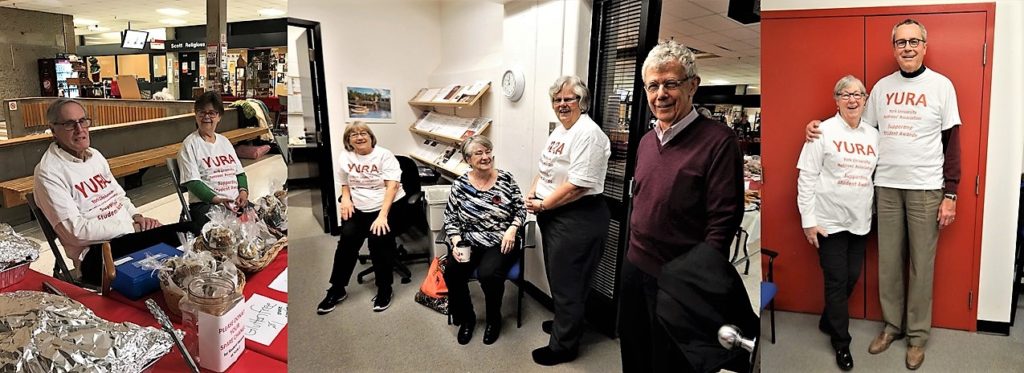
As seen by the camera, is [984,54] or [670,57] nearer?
[670,57]

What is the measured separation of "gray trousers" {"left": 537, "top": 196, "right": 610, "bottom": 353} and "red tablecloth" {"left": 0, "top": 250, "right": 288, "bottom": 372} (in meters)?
0.59

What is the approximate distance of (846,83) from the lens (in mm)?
1210

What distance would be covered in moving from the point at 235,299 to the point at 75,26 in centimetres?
60

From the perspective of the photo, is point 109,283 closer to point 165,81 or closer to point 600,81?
point 165,81

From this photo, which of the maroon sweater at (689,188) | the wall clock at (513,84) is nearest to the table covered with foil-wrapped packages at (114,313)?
the wall clock at (513,84)

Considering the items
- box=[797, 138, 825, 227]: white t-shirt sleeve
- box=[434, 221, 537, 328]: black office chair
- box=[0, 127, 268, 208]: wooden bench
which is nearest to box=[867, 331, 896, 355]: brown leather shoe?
box=[797, 138, 825, 227]: white t-shirt sleeve

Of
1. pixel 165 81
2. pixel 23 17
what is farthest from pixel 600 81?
pixel 23 17

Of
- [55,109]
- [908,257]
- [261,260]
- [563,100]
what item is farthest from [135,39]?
[908,257]

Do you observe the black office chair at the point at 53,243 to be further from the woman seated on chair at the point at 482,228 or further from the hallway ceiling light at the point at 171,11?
the woman seated on chair at the point at 482,228

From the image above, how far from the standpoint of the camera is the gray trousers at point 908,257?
119cm

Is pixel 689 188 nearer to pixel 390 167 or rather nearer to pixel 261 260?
pixel 390 167

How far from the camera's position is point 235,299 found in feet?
3.85

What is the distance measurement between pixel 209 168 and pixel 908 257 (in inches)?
61.7

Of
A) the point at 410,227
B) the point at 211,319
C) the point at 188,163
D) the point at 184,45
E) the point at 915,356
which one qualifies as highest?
the point at 184,45
